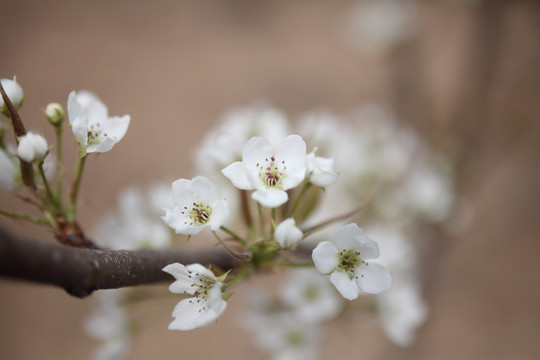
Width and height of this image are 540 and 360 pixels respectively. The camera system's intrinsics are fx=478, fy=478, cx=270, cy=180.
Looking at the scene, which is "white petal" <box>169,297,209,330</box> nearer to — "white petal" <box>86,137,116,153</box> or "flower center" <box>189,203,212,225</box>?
"flower center" <box>189,203,212,225</box>

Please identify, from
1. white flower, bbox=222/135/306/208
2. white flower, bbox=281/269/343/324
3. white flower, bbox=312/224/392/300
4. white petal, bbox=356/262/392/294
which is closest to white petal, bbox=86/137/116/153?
white flower, bbox=222/135/306/208

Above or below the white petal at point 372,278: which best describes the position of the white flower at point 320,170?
above

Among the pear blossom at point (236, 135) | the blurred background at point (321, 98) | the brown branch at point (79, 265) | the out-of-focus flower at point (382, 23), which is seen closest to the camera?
the brown branch at point (79, 265)

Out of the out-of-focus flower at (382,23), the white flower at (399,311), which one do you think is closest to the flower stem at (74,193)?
the white flower at (399,311)

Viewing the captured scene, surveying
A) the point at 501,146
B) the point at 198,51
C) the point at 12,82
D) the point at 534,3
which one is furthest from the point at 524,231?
the point at 12,82

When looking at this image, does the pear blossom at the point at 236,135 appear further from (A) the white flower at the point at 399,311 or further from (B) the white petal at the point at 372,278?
(A) the white flower at the point at 399,311

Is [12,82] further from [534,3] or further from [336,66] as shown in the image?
[534,3]

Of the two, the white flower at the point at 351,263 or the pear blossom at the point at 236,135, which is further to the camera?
the pear blossom at the point at 236,135
